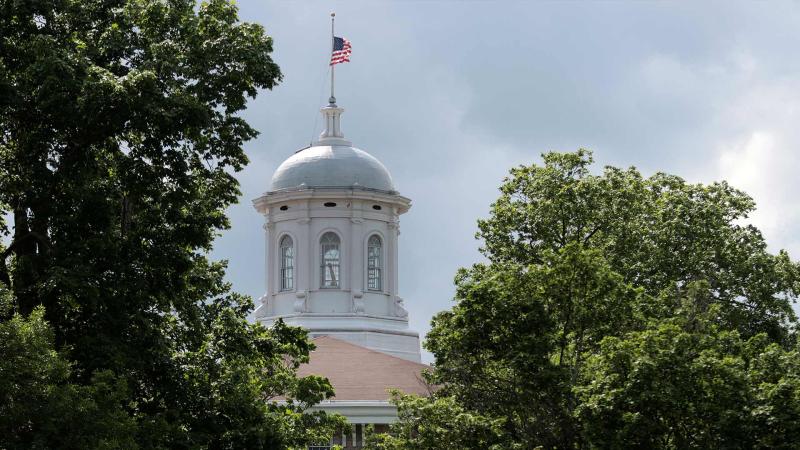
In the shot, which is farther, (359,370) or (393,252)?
(393,252)

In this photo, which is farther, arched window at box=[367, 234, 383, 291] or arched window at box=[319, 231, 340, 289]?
arched window at box=[367, 234, 383, 291]

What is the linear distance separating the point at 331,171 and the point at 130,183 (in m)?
46.2

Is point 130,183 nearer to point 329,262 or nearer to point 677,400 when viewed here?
point 677,400

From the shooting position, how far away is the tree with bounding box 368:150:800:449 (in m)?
33.7

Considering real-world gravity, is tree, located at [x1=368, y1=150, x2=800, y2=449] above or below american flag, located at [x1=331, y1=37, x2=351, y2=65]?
below

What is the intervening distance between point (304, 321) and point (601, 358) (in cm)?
4372

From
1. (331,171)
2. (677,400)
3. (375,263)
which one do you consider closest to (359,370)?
(375,263)

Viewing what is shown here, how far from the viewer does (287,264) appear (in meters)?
78.4

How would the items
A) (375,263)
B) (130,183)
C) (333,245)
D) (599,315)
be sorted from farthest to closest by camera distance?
(375,263) < (333,245) < (599,315) < (130,183)

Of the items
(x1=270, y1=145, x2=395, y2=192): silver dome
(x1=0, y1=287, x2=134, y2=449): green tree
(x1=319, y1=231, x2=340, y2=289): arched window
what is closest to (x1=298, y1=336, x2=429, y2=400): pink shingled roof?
(x1=319, y1=231, x2=340, y2=289): arched window

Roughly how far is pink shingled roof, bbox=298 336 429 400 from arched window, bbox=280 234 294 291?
349 cm

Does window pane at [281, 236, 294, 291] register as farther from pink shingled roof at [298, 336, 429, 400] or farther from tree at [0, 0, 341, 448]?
tree at [0, 0, 341, 448]

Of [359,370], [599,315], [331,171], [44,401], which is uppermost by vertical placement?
[331,171]

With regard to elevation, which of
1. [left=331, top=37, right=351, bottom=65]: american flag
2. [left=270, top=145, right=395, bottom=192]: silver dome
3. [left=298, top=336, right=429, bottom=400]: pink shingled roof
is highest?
[left=331, top=37, right=351, bottom=65]: american flag
